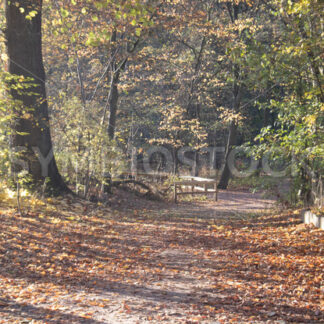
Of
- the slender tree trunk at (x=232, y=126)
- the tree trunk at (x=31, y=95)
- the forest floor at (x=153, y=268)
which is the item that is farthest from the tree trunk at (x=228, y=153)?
the tree trunk at (x=31, y=95)

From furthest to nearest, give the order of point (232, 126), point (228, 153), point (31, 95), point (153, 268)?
point (228, 153), point (232, 126), point (31, 95), point (153, 268)

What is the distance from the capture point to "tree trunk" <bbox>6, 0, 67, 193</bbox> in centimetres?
963

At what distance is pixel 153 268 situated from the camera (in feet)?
19.9

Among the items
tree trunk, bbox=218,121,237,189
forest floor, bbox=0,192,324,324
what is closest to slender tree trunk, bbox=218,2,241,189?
tree trunk, bbox=218,121,237,189

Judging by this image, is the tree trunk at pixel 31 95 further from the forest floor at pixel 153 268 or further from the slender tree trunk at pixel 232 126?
the slender tree trunk at pixel 232 126

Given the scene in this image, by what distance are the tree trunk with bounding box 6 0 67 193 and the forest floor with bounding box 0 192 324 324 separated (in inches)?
40.9

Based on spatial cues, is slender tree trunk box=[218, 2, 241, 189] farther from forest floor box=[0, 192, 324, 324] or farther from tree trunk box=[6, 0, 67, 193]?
tree trunk box=[6, 0, 67, 193]

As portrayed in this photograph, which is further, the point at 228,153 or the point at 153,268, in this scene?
the point at 228,153

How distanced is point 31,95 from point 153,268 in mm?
6270

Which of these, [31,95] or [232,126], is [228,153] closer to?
[232,126]

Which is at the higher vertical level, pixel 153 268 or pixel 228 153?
pixel 228 153

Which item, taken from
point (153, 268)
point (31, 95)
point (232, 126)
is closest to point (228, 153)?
point (232, 126)

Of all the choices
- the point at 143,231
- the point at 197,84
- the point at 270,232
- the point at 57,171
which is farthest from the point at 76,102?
the point at 197,84

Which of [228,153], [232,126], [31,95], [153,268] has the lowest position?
[153,268]
